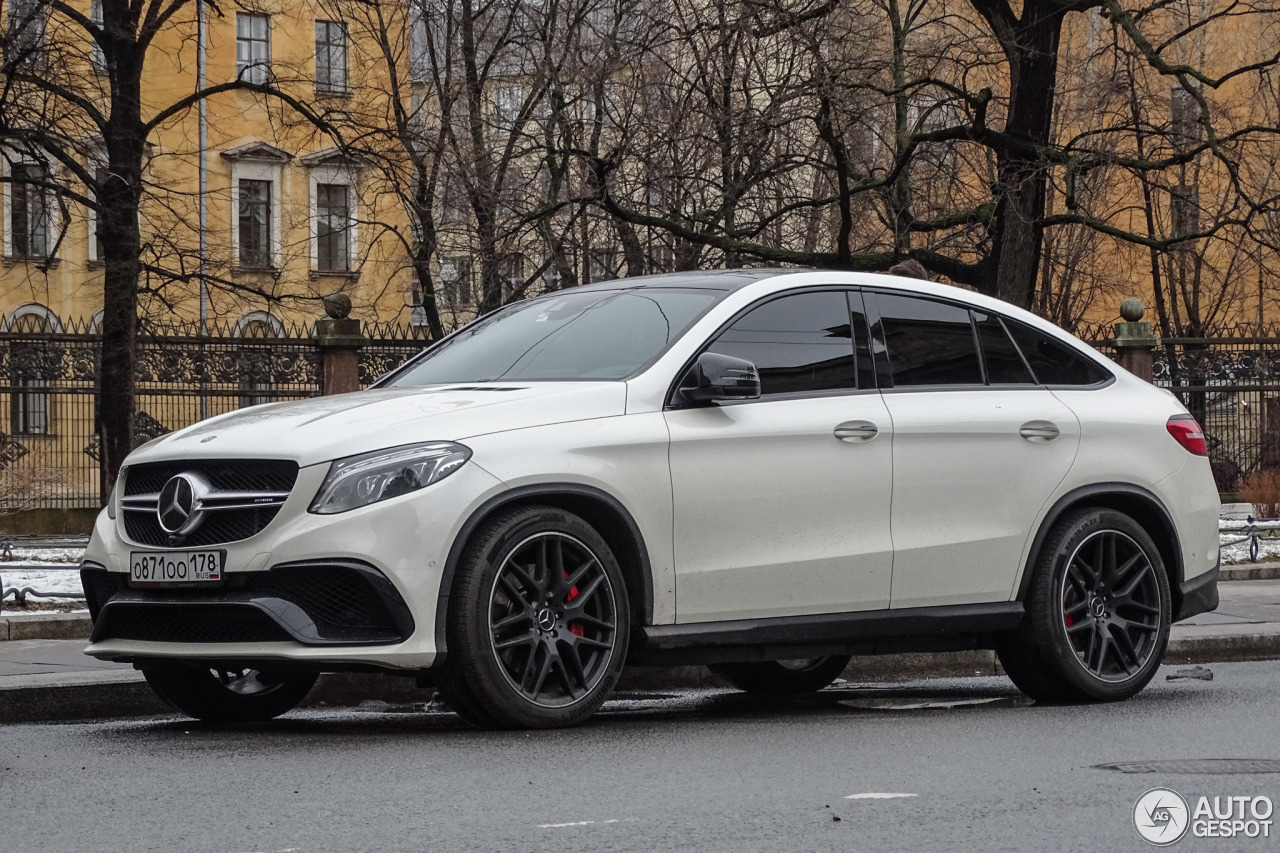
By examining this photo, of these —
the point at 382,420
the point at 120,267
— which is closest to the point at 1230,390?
the point at 120,267

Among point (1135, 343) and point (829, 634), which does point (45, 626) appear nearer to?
point (829, 634)

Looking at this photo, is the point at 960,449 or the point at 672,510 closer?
the point at 672,510

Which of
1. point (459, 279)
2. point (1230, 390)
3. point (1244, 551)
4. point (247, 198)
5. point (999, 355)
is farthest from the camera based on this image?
point (247, 198)

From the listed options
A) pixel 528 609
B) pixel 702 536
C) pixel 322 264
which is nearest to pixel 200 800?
pixel 528 609

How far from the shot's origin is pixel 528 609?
6.87 metres

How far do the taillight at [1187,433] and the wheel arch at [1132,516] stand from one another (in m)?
0.34

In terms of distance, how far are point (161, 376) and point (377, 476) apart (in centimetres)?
1617

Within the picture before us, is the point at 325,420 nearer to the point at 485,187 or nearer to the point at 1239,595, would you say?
the point at 1239,595

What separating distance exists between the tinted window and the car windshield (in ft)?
4.49

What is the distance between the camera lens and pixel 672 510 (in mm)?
7234

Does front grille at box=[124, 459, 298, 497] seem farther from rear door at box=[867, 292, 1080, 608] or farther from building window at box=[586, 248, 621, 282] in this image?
building window at box=[586, 248, 621, 282]

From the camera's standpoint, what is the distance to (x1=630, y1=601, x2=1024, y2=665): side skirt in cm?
732

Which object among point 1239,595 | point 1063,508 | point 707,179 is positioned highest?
point 707,179

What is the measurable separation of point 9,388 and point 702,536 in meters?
16.6
